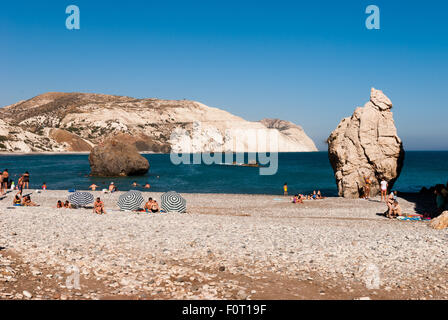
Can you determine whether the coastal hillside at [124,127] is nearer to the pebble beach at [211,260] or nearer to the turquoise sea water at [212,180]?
the turquoise sea water at [212,180]

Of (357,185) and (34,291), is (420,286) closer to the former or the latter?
(34,291)

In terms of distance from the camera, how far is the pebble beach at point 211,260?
8.12 metres

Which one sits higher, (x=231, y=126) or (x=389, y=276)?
(x=231, y=126)

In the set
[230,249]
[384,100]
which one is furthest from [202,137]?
[230,249]

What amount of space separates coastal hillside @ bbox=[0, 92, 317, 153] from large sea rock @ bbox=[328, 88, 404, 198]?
12915 centimetres

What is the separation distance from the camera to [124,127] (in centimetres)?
15838

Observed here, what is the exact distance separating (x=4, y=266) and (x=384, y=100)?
93.7 ft

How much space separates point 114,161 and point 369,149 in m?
38.0

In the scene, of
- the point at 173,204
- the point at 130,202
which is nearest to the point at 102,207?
the point at 130,202

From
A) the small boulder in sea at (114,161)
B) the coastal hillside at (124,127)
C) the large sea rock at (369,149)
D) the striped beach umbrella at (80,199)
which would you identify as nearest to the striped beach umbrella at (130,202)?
the striped beach umbrella at (80,199)

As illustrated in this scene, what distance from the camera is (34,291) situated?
305 inches
